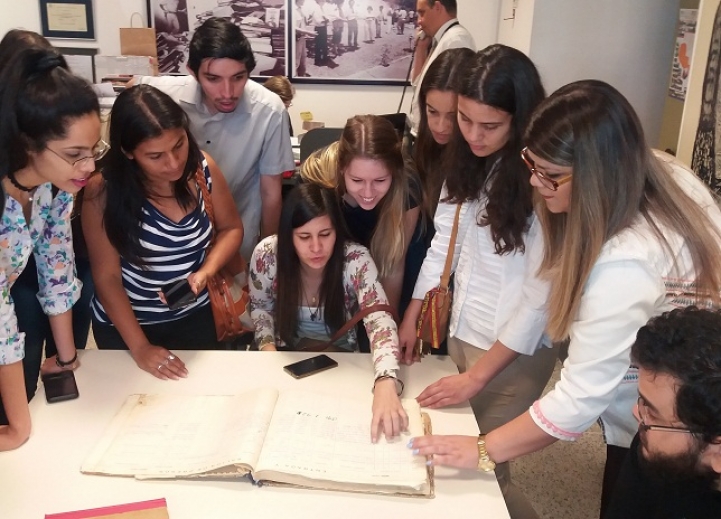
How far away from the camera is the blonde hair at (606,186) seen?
1037 mm

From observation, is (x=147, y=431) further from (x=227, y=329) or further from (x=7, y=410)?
(x=227, y=329)

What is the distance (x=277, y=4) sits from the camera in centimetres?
427

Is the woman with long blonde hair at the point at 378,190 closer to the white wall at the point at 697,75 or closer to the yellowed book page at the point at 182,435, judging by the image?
the yellowed book page at the point at 182,435

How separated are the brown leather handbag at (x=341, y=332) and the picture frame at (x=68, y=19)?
11.2ft

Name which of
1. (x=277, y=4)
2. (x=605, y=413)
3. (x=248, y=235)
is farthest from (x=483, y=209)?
(x=277, y=4)

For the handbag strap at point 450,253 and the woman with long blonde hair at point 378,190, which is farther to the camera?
the woman with long blonde hair at point 378,190

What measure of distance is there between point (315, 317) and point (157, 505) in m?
0.75

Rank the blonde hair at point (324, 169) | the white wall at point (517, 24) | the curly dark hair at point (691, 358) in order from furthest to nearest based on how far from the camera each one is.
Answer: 1. the white wall at point (517, 24)
2. the blonde hair at point (324, 169)
3. the curly dark hair at point (691, 358)

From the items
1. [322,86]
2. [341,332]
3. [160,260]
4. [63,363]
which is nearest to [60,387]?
[63,363]

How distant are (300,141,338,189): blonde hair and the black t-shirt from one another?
100cm

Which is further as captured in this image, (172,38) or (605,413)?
(172,38)

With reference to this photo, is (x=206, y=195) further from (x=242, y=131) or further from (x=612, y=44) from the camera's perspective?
(x=612, y=44)

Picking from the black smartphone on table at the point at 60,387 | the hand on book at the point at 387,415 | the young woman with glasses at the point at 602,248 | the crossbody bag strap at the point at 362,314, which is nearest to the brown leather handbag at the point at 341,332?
the crossbody bag strap at the point at 362,314

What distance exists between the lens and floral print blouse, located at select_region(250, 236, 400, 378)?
1524mm
